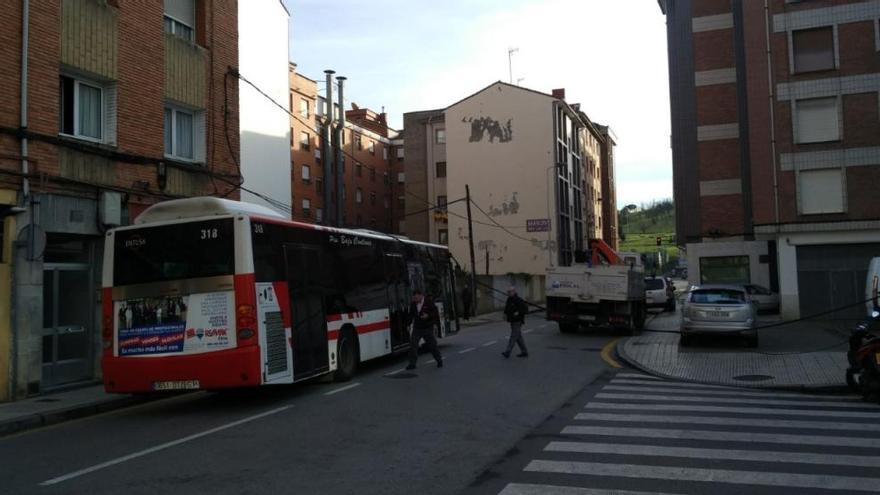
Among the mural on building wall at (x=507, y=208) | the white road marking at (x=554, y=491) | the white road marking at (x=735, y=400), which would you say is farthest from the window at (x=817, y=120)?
the white road marking at (x=554, y=491)

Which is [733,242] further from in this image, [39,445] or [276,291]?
[39,445]

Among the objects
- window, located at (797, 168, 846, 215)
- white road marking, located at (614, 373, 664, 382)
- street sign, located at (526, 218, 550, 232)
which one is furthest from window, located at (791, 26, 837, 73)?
street sign, located at (526, 218, 550, 232)

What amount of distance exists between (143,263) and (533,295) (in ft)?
118

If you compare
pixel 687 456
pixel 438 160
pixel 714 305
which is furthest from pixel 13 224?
pixel 438 160

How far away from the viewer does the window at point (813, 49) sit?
27500 mm

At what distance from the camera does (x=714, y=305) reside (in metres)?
17.3

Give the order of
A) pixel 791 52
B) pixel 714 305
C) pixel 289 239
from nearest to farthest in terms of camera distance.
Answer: pixel 289 239 < pixel 714 305 < pixel 791 52

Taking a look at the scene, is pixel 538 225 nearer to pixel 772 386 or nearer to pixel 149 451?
pixel 772 386

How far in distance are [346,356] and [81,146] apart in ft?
19.9

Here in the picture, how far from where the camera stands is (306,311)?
37.0ft

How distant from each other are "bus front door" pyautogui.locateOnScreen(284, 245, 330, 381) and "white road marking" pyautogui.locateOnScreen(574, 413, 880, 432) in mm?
4382

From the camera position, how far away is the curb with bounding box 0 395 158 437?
9180 millimetres

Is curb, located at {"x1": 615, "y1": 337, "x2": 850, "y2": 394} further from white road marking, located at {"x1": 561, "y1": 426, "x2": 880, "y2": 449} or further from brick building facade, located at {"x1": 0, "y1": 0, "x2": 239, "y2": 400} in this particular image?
brick building facade, located at {"x1": 0, "y1": 0, "x2": 239, "y2": 400}

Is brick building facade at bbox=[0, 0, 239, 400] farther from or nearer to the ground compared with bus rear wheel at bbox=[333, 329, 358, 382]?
farther from the ground
